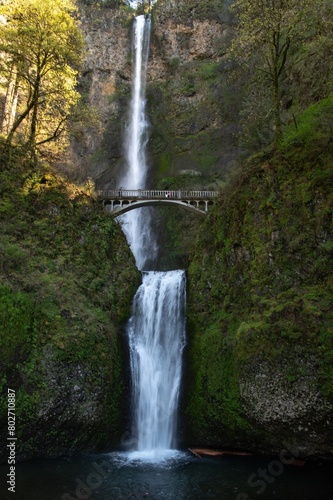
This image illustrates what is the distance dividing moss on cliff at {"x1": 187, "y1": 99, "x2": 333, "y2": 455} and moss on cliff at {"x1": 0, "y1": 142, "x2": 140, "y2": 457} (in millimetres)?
3621

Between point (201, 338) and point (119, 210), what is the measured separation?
1267 centimetres

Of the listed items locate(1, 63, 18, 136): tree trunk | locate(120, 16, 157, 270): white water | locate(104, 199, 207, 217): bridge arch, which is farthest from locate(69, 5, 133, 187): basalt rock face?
locate(104, 199, 207, 217): bridge arch

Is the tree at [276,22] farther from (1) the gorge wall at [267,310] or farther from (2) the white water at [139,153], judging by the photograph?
(2) the white water at [139,153]

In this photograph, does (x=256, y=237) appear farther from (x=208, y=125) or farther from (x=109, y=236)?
(x=208, y=125)

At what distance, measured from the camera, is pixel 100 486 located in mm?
11758

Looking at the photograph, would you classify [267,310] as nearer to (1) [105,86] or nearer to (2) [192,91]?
(2) [192,91]

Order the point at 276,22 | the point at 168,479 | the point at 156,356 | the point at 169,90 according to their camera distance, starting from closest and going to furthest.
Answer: the point at 168,479
the point at 156,356
the point at 276,22
the point at 169,90

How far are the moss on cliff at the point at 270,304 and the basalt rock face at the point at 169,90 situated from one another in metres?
16.8

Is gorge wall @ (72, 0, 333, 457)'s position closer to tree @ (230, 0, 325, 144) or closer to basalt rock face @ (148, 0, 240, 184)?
tree @ (230, 0, 325, 144)

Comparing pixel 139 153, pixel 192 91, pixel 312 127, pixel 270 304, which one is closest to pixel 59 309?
pixel 270 304

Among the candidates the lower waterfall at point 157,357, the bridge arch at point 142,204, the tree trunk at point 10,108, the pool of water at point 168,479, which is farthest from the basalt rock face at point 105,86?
the pool of water at point 168,479

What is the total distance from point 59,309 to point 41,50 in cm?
1453

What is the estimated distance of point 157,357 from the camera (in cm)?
1755

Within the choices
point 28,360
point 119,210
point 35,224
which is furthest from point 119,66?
point 28,360
